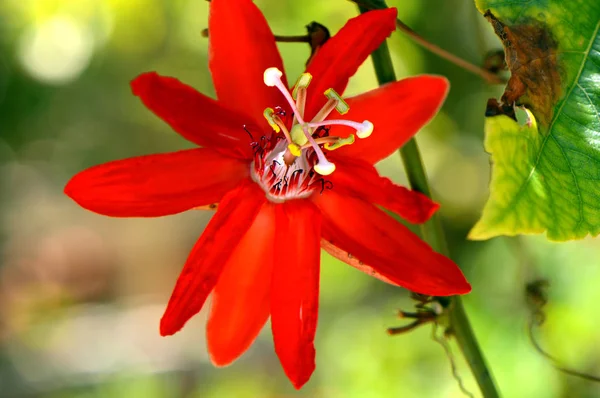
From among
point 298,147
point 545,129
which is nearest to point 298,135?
point 298,147

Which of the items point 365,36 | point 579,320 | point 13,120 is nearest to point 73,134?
point 13,120

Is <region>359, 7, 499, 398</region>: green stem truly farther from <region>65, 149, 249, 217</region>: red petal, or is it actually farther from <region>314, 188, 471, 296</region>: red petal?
<region>65, 149, 249, 217</region>: red petal

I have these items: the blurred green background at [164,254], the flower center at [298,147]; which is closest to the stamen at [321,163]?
the flower center at [298,147]

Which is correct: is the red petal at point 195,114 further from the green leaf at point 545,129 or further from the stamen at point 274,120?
the green leaf at point 545,129

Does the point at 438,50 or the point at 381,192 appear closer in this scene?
the point at 381,192

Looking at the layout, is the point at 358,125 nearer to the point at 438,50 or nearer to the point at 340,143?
the point at 340,143

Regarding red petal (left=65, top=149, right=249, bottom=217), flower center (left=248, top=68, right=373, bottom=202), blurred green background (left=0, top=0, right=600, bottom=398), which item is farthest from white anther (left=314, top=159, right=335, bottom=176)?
blurred green background (left=0, top=0, right=600, bottom=398)

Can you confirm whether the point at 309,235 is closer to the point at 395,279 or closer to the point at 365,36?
the point at 395,279
